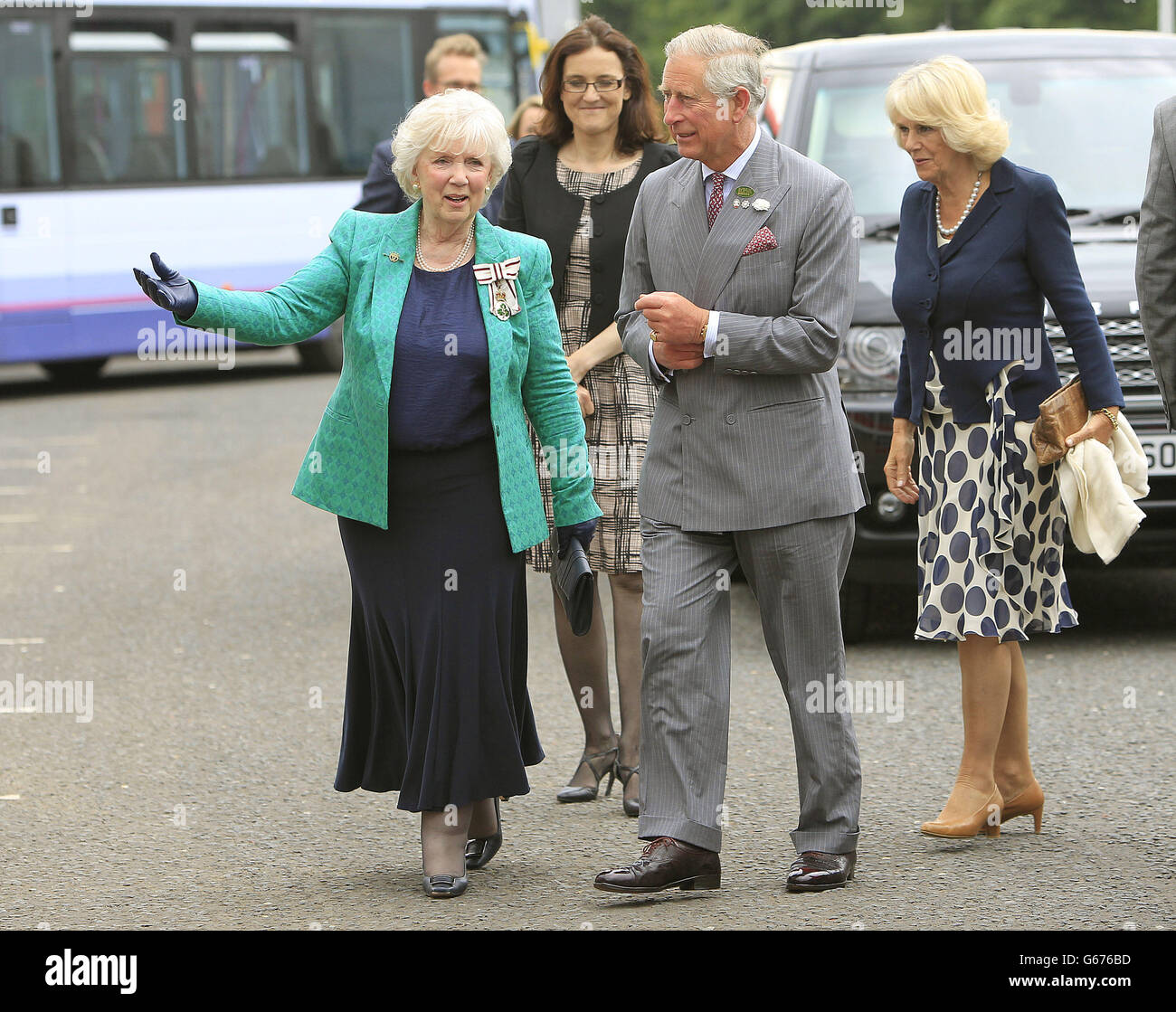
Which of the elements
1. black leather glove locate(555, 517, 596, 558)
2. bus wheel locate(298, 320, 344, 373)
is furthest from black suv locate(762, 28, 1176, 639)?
bus wheel locate(298, 320, 344, 373)

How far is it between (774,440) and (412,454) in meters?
0.87

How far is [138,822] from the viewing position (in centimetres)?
564

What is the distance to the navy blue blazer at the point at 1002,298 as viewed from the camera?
17.3 feet

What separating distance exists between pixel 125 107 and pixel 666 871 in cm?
1605

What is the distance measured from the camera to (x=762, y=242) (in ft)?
15.6

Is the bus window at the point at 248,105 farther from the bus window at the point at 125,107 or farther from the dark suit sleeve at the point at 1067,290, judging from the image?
the dark suit sleeve at the point at 1067,290

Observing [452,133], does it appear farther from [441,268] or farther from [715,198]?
[715,198]

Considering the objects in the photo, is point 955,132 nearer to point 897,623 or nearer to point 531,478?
point 531,478

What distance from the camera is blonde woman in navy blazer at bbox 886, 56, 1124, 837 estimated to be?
5.26 meters

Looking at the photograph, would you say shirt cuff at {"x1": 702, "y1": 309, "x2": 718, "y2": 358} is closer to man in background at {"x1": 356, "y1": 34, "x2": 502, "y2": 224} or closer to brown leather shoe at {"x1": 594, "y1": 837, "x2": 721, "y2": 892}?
brown leather shoe at {"x1": 594, "y1": 837, "x2": 721, "y2": 892}

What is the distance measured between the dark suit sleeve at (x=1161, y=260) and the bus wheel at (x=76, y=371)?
16801 millimetres

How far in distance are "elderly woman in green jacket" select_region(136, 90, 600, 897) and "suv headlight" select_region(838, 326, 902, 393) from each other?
2.62m

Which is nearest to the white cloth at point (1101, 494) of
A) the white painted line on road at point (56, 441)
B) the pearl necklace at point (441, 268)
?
the pearl necklace at point (441, 268)
